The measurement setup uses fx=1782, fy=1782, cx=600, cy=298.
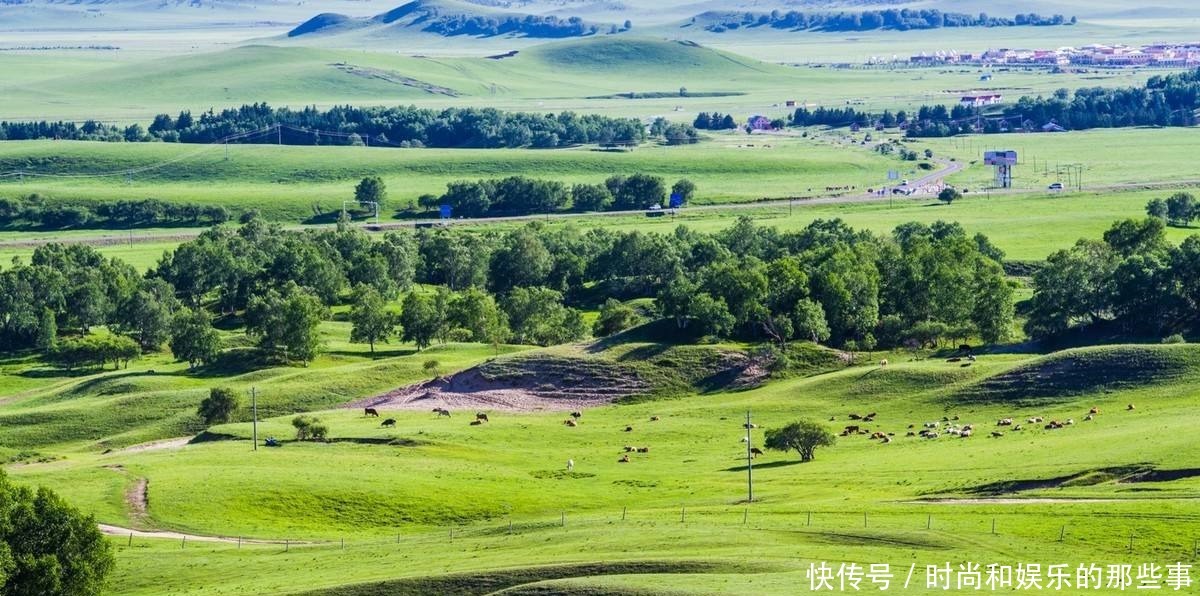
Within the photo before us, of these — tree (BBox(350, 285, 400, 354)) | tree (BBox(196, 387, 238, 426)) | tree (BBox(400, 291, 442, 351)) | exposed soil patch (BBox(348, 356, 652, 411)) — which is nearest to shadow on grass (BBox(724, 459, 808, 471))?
exposed soil patch (BBox(348, 356, 652, 411))

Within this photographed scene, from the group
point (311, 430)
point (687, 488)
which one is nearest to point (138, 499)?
point (311, 430)

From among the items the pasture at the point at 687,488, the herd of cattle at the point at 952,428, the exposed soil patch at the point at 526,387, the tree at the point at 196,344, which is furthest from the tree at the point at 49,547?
the tree at the point at 196,344

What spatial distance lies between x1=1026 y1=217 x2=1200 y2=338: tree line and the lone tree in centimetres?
3868

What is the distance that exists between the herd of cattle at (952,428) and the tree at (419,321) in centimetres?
5468

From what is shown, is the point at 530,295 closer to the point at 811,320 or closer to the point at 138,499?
the point at 811,320

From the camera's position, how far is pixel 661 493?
93.6 meters

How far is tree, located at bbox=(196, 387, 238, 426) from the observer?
121250mm

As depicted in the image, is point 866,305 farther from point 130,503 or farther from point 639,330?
point 130,503

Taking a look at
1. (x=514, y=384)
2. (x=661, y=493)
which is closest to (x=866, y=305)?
(x=514, y=384)

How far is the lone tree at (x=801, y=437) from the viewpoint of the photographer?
102625 millimetres

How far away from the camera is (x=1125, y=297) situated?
135 meters

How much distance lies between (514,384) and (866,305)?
29700 mm

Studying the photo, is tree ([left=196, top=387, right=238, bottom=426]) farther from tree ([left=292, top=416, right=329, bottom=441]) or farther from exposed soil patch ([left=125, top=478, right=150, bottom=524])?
exposed soil patch ([left=125, top=478, right=150, bottom=524])

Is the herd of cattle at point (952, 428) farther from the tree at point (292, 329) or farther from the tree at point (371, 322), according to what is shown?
the tree at point (371, 322)
